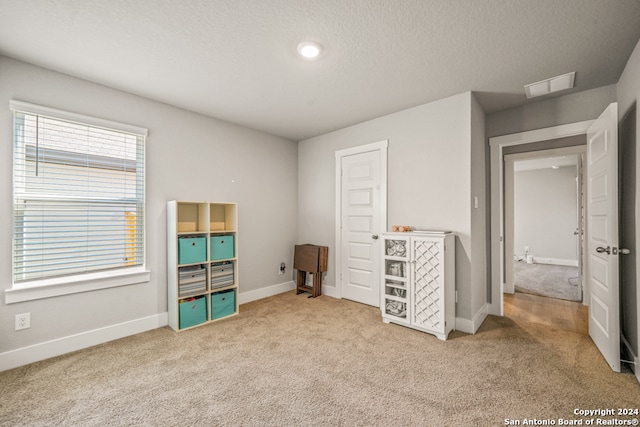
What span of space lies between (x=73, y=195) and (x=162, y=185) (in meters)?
0.76

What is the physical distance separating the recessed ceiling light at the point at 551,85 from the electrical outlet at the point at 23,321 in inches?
191

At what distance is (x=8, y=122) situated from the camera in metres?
2.21

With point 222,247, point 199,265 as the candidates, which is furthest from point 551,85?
point 199,265

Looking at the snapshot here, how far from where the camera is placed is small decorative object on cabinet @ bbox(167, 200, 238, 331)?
294 centimetres

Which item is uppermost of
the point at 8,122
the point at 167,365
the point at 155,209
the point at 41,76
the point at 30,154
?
the point at 41,76

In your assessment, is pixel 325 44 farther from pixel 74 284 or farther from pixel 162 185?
pixel 74 284

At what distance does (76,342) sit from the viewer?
8.13ft

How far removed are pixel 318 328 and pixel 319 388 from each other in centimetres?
102

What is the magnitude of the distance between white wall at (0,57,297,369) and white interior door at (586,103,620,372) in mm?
3569

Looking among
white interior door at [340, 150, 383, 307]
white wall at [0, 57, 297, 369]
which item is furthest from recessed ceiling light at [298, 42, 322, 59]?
white wall at [0, 57, 297, 369]

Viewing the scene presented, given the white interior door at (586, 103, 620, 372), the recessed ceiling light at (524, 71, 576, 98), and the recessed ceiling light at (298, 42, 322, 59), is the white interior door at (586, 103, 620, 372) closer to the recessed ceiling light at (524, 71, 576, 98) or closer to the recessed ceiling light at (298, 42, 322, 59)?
the recessed ceiling light at (524, 71, 576, 98)

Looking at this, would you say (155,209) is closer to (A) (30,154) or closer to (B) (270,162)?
(A) (30,154)

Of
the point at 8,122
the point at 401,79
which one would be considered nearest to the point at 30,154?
the point at 8,122

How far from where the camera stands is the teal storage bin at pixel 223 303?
3168 mm
